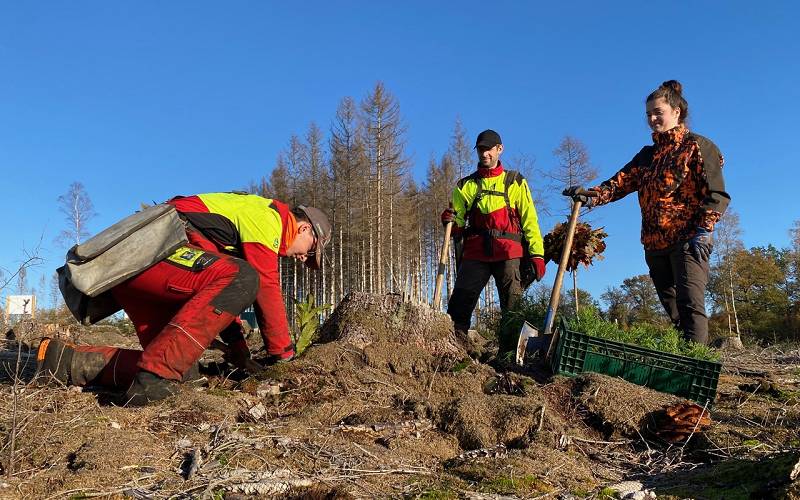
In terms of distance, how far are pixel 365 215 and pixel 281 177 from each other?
390 inches

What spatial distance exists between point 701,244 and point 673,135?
40.0 inches

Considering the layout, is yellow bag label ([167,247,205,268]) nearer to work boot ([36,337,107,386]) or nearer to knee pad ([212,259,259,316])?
knee pad ([212,259,259,316])

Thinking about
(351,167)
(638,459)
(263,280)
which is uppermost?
(351,167)

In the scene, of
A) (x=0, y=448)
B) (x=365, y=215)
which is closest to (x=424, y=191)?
(x=365, y=215)

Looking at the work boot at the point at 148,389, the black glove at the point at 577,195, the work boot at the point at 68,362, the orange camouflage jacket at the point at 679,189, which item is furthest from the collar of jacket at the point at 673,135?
the work boot at the point at 68,362

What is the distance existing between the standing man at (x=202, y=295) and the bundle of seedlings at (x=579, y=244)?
10.7 feet

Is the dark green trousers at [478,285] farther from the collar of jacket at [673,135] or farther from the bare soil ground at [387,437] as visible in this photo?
the collar of jacket at [673,135]

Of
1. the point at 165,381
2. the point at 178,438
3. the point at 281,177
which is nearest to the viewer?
the point at 178,438

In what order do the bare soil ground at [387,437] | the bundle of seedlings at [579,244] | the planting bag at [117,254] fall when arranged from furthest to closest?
the bundle of seedlings at [579,244], the planting bag at [117,254], the bare soil ground at [387,437]

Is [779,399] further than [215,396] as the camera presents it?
Yes

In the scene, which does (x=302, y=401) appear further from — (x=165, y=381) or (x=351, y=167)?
(x=351, y=167)

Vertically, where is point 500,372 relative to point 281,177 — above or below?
below

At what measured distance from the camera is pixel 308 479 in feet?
7.37

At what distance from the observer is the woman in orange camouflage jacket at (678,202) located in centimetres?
455
